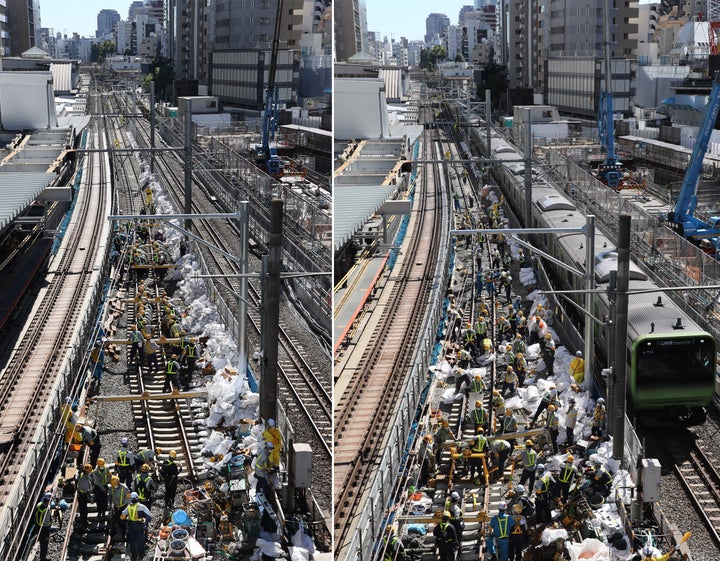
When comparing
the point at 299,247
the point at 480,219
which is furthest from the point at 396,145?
the point at 299,247

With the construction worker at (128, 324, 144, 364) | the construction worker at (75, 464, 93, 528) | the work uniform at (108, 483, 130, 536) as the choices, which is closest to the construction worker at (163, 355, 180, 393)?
the construction worker at (128, 324, 144, 364)

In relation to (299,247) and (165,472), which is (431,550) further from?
(299,247)

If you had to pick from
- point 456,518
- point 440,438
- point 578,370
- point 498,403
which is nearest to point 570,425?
point 498,403

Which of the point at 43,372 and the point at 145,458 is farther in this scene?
the point at 43,372

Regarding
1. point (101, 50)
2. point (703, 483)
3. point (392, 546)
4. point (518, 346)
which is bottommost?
point (703, 483)

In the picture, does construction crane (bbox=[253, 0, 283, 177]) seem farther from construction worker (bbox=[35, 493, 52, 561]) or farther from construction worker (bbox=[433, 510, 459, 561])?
construction worker (bbox=[433, 510, 459, 561])

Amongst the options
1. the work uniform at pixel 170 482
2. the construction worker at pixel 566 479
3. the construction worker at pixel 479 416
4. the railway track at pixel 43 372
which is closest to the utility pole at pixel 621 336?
the construction worker at pixel 566 479

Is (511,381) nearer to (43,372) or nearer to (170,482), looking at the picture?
(170,482)
